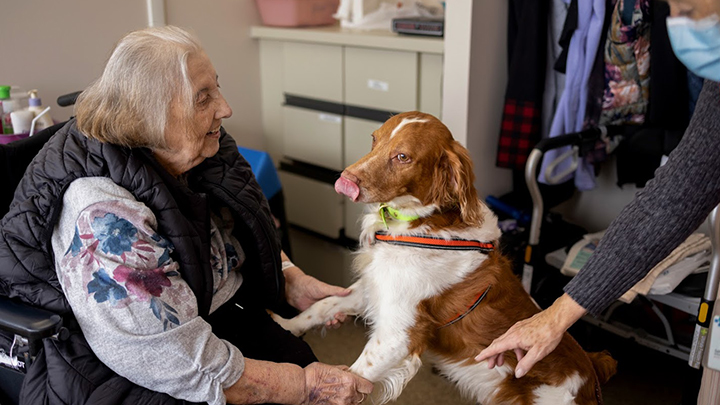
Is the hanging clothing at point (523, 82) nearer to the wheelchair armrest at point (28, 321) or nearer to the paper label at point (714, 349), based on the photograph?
the paper label at point (714, 349)

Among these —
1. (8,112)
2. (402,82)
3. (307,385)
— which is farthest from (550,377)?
(8,112)

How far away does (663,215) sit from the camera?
131 cm

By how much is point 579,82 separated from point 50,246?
1.81m

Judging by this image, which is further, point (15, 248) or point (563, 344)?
point (563, 344)

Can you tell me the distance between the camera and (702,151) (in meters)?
1.27

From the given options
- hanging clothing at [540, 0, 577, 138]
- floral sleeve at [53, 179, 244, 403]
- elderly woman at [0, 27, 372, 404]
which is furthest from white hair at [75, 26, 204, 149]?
hanging clothing at [540, 0, 577, 138]

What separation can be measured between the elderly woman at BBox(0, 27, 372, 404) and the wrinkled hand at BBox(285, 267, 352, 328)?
311 millimetres

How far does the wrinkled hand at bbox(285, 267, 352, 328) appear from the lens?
1809mm

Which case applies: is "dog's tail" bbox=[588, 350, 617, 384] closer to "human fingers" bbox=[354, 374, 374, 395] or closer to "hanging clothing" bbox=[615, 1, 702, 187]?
"human fingers" bbox=[354, 374, 374, 395]

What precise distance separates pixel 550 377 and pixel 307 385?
1.84 feet

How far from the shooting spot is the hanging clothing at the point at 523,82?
7.90ft

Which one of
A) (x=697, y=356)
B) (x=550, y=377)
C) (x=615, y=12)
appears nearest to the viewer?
A: (x=550, y=377)

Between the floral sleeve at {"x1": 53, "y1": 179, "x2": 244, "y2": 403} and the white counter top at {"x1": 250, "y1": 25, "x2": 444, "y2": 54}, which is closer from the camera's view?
the floral sleeve at {"x1": 53, "y1": 179, "x2": 244, "y2": 403}

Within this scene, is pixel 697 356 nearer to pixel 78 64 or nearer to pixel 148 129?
pixel 148 129
